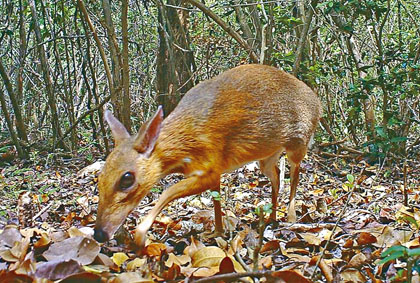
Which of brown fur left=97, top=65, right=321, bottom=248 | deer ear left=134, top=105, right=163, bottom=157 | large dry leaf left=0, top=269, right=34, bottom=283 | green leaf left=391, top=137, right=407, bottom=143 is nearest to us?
large dry leaf left=0, top=269, right=34, bottom=283

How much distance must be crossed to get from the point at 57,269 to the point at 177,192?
1.21m

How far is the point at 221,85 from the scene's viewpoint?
14.4 ft

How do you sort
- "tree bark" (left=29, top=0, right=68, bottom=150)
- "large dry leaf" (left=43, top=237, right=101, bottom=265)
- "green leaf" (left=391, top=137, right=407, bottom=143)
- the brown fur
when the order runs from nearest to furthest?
"large dry leaf" (left=43, top=237, right=101, bottom=265) → the brown fur → "green leaf" (left=391, top=137, right=407, bottom=143) → "tree bark" (left=29, top=0, right=68, bottom=150)

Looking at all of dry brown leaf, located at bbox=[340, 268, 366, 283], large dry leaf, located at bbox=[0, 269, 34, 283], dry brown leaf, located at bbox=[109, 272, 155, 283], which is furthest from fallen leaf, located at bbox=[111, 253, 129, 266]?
dry brown leaf, located at bbox=[340, 268, 366, 283]

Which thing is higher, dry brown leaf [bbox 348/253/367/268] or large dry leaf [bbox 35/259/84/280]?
large dry leaf [bbox 35/259/84/280]

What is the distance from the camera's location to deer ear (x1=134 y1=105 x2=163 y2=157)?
11.9ft

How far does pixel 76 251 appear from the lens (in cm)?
298

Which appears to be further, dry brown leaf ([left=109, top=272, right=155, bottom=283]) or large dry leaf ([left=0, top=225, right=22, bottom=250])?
large dry leaf ([left=0, top=225, right=22, bottom=250])

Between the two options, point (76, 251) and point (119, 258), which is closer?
point (76, 251)

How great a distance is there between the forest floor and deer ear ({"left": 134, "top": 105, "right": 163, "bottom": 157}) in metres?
0.56

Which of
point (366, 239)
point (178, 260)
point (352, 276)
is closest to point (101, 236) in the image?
point (178, 260)

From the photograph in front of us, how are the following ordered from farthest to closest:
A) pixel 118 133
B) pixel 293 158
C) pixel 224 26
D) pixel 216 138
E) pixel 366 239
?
1. pixel 224 26
2. pixel 293 158
3. pixel 216 138
4. pixel 118 133
5. pixel 366 239

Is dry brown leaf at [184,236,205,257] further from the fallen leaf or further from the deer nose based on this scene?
the deer nose

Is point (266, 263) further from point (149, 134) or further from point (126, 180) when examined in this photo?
point (149, 134)
